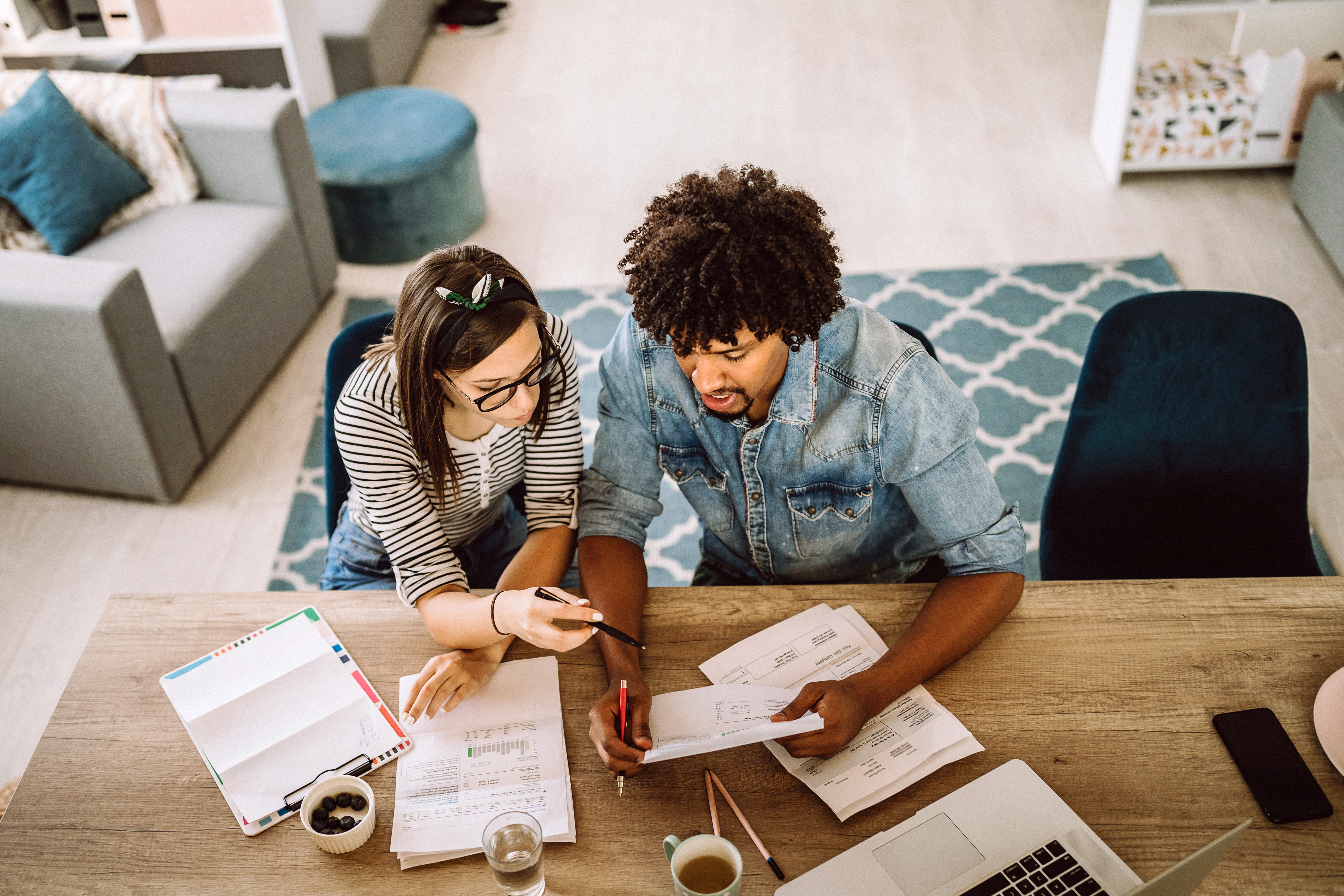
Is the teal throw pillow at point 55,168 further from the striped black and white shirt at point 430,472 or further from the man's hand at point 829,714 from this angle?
the man's hand at point 829,714

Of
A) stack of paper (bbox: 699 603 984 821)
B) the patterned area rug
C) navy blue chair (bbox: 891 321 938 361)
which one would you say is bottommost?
the patterned area rug

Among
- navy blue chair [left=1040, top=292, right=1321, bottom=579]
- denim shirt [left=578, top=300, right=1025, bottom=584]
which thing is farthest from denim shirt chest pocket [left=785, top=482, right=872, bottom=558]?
navy blue chair [left=1040, top=292, right=1321, bottom=579]

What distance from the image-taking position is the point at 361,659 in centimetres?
142

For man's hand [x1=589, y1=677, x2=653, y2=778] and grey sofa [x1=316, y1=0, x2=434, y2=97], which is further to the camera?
grey sofa [x1=316, y1=0, x2=434, y2=97]

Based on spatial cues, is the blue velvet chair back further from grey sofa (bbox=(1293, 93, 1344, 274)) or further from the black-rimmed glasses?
grey sofa (bbox=(1293, 93, 1344, 274))

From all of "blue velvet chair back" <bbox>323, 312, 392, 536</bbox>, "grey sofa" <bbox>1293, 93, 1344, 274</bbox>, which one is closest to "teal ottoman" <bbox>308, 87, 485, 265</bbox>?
"blue velvet chair back" <bbox>323, 312, 392, 536</bbox>

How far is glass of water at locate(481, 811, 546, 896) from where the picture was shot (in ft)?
3.62

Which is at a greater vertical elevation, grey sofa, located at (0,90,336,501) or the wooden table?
the wooden table

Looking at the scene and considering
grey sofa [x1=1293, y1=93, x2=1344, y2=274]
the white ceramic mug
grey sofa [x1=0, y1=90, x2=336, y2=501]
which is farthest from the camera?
grey sofa [x1=1293, y1=93, x2=1344, y2=274]

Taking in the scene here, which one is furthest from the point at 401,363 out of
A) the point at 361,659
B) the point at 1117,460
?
the point at 1117,460

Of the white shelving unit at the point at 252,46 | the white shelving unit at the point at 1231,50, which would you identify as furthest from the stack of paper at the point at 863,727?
the white shelving unit at the point at 1231,50

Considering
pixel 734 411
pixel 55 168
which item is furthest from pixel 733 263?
pixel 55 168

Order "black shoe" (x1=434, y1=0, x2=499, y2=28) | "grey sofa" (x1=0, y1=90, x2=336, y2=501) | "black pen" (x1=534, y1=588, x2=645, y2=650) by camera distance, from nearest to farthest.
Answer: "black pen" (x1=534, y1=588, x2=645, y2=650) < "grey sofa" (x1=0, y1=90, x2=336, y2=501) < "black shoe" (x1=434, y1=0, x2=499, y2=28)

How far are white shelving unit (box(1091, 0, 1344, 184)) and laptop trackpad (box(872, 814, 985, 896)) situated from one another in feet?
10.1
